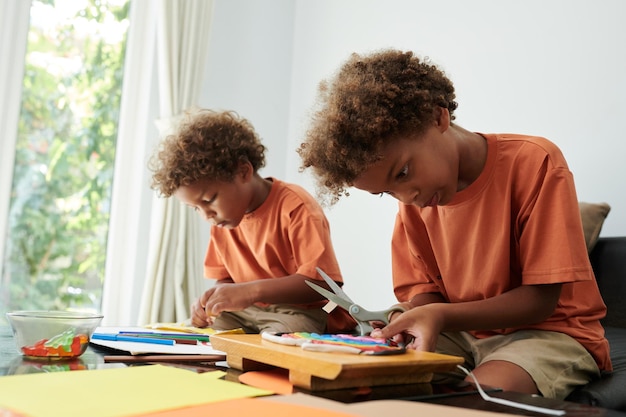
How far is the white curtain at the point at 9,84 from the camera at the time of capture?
2.63 meters


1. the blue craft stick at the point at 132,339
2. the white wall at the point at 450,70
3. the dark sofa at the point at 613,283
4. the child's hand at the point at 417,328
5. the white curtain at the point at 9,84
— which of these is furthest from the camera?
the white curtain at the point at 9,84

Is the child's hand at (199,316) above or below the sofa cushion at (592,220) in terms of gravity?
below

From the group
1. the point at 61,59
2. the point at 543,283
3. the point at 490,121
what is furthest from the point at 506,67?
the point at 61,59

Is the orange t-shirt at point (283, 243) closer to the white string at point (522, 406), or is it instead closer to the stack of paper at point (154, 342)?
the stack of paper at point (154, 342)

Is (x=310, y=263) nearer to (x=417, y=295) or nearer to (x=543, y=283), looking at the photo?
(x=417, y=295)

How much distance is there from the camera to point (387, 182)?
44.6 inches

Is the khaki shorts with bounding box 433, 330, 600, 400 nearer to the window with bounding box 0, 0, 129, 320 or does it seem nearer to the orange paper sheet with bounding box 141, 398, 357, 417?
the orange paper sheet with bounding box 141, 398, 357, 417

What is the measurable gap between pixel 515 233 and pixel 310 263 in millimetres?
608

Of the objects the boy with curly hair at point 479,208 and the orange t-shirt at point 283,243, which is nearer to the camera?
the boy with curly hair at point 479,208

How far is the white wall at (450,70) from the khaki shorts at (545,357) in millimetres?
570

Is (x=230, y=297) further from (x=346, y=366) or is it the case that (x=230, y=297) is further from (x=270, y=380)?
(x=346, y=366)

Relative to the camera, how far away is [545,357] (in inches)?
41.5

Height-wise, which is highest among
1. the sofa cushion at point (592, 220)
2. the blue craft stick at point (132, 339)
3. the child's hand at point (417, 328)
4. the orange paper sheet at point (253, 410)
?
the sofa cushion at point (592, 220)

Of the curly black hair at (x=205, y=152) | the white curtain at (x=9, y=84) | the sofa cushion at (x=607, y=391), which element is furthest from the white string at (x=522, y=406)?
the white curtain at (x=9, y=84)
